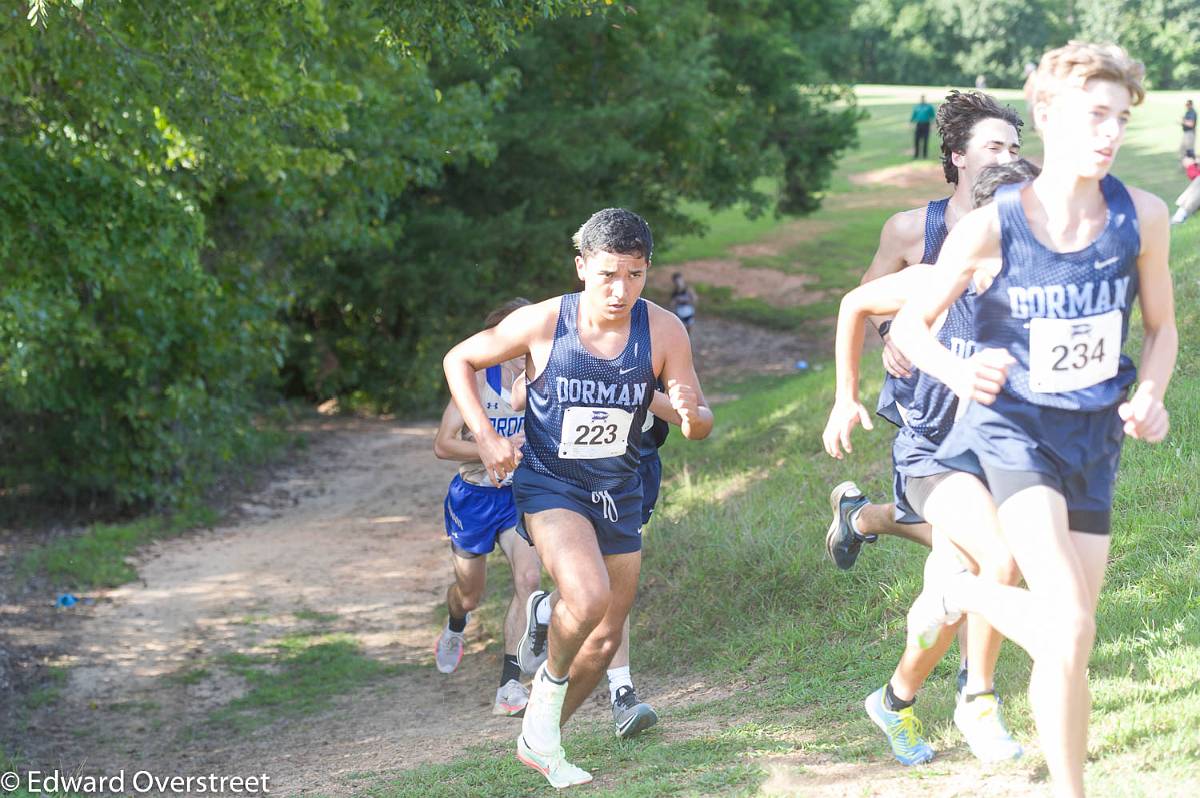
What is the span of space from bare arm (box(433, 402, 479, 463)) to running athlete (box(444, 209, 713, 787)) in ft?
5.46

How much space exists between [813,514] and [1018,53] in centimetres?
6279

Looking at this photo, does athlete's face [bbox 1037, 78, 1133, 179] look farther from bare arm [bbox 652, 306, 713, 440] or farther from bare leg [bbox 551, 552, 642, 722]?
bare leg [bbox 551, 552, 642, 722]

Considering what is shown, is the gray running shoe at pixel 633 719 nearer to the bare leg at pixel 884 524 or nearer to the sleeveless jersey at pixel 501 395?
the bare leg at pixel 884 524

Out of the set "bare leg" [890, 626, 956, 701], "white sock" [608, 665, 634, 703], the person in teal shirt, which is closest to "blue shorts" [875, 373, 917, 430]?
"bare leg" [890, 626, 956, 701]

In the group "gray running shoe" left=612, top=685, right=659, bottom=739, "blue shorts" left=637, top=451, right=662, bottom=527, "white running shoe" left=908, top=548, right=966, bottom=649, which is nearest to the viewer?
"white running shoe" left=908, top=548, right=966, bottom=649

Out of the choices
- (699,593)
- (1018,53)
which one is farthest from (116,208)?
(1018,53)

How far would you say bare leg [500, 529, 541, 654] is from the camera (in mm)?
6848

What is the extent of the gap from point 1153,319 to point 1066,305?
1.15 feet

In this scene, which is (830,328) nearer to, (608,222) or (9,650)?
(9,650)

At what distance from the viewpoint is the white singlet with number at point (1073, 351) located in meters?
3.60

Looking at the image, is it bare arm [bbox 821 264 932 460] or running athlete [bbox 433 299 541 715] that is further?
running athlete [bbox 433 299 541 715]

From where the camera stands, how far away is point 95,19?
25.8ft

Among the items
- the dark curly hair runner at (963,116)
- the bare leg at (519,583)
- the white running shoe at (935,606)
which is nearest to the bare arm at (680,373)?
the white running shoe at (935,606)

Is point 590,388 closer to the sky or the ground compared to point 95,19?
closer to the ground
